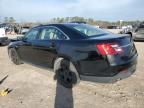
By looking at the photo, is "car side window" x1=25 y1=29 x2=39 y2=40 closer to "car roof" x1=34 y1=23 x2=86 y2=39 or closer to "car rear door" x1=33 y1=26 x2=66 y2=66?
"car rear door" x1=33 y1=26 x2=66 y2=66

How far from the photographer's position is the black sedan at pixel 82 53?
16.5 feet

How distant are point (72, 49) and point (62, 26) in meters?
0.86

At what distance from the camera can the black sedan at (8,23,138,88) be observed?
504cm

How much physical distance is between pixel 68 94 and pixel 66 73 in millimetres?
803

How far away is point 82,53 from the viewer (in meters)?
5.31

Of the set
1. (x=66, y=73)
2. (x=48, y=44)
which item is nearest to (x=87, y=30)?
(x=48, y=44)

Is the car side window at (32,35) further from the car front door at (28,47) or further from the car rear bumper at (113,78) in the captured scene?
the car rear bumper at (113,78)

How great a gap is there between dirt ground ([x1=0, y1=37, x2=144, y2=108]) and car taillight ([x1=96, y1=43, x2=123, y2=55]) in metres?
0.93

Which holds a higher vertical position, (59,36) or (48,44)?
(59,36)

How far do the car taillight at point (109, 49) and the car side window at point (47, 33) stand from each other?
5.57ft

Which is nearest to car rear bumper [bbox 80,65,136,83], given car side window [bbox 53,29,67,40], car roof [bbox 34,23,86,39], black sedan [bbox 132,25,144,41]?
car roof [bbox 34,23,86,39]

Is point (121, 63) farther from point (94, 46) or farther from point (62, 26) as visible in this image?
point (62, 26)

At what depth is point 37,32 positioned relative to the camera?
6.96m

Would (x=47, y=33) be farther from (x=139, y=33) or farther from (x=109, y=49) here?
(x=139, y=33)
